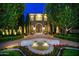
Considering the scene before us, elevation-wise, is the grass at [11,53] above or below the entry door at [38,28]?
below

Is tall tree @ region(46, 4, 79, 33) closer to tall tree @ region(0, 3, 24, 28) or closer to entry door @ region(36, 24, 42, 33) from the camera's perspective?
entry door @ region(36, 24, 42, 33)

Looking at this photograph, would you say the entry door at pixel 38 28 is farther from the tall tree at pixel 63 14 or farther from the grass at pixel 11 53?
the grass at pixel 11 53

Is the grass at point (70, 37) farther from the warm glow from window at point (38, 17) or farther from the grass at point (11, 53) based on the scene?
the grass at point (11, 53)

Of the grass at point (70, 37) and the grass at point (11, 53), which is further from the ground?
the grass at point (70, 37)

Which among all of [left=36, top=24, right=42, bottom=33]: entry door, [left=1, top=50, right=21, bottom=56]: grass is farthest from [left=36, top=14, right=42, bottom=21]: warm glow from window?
[left=1, top=50, right=21, bottom=56]: grass

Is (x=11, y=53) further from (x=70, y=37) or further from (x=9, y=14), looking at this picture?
(x=70, y=37)

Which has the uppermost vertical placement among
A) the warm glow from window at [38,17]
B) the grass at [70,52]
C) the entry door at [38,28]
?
the warm glow from window at [38,17]

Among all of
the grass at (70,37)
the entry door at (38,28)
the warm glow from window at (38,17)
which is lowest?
the grass at (70,37)

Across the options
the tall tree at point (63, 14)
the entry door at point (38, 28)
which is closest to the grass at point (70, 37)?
the tall tree at point (63, 14)

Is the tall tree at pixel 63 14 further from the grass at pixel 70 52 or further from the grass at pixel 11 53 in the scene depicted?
the grass at pixel 11 53

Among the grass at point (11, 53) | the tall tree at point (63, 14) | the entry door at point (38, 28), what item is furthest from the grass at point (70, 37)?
the grass at point (11, 53)

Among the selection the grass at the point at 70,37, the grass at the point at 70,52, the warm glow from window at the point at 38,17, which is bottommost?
the grass at the point at 70,52

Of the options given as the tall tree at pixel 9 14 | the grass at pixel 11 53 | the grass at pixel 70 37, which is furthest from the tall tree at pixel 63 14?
the grass at pixel 11 53

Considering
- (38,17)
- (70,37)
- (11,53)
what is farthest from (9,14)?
(70,37)
